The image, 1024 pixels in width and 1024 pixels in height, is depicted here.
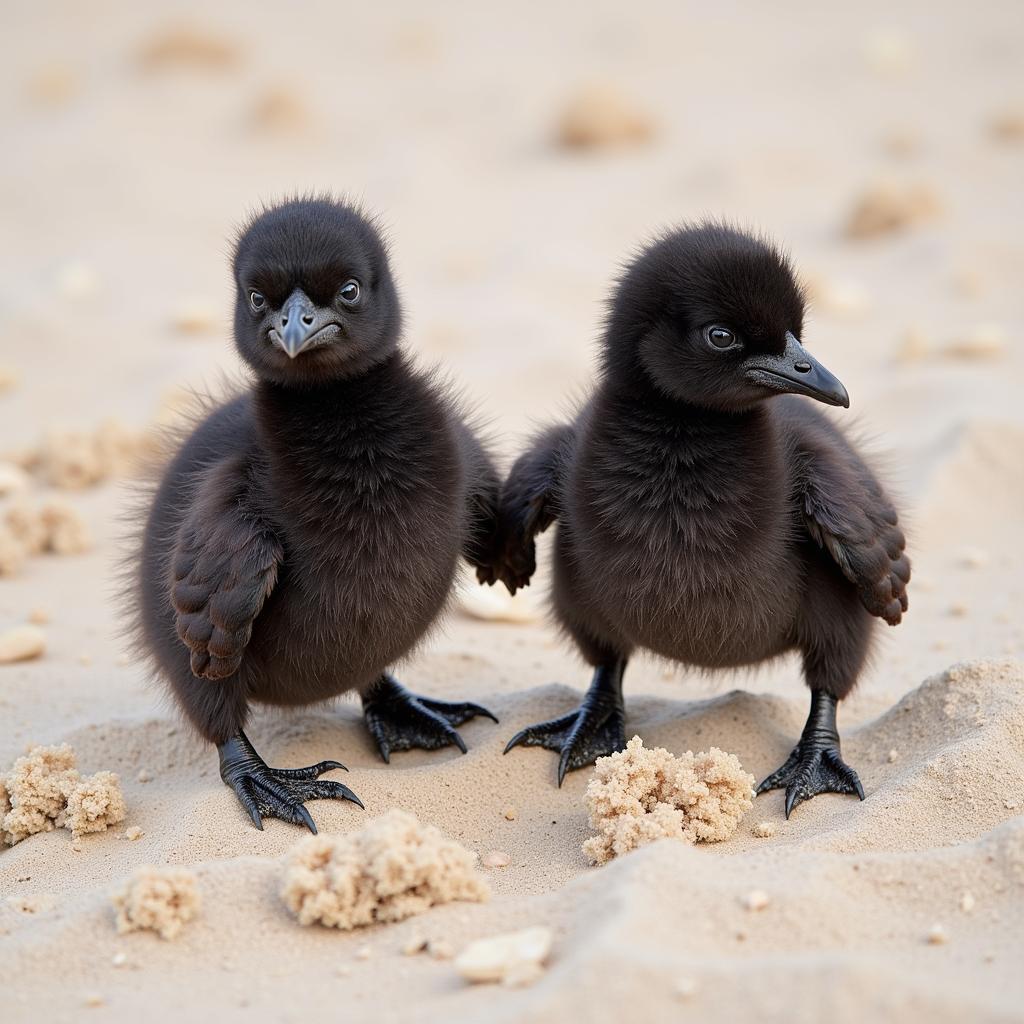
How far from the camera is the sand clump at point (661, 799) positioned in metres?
4.40

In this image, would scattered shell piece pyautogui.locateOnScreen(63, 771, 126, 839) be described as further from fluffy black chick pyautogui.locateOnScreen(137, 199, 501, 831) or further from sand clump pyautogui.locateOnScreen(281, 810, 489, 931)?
sand clump pyautogui.locateOnScreen(281, 810, 489, 931)

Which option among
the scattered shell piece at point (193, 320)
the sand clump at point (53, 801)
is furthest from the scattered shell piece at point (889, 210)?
the sand clump at point (53, 801)

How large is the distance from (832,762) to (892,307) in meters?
6.14

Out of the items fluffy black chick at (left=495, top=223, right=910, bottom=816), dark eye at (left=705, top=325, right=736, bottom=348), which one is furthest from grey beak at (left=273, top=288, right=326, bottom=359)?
dark eye at (left=705, top=325, right=736, bottom=348)

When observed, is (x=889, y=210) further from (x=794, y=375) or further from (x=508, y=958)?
(x=508, y=958)

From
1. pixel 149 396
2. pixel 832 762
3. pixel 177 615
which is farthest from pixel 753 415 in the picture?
pixel 149 396

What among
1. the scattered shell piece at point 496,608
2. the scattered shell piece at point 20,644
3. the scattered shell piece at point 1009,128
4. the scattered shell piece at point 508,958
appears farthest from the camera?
the scattered shell piece at point 1009,128

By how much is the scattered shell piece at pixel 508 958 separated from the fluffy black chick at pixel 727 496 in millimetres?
1628

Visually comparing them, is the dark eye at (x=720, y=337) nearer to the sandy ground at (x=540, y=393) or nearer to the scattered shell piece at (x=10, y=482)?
the sandy ground at (x=540, y=393)

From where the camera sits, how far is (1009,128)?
1274 cm

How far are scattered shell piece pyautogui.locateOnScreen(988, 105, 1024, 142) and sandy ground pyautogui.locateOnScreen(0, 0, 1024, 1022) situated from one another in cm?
4

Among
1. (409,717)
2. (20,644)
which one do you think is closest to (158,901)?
(409,717)

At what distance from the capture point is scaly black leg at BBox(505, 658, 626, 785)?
5.34 metres

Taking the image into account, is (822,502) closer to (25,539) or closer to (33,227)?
(25,539)
